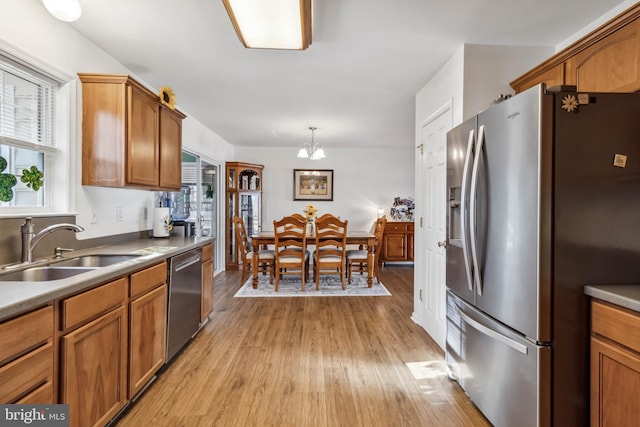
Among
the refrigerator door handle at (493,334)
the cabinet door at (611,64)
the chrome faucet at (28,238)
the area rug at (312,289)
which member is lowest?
the area rug at (312,289)

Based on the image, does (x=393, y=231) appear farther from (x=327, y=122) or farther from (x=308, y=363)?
(x=308, y=363)

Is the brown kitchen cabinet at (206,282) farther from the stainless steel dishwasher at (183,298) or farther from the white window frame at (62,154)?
the white window frame at (62,154)

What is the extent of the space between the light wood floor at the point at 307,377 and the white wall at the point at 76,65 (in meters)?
1.25

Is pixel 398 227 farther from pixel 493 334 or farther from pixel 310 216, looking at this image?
pixel 493 334

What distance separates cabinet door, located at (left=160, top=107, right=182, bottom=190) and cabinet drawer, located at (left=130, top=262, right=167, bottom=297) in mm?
941

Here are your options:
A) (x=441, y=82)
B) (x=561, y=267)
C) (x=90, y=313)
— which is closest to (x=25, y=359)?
(x=90, y=313)

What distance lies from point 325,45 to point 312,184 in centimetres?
422

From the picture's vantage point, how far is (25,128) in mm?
1905

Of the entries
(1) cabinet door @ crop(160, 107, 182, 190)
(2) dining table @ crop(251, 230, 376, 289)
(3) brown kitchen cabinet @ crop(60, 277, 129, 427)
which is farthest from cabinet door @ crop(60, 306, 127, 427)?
(2) dining table @ crop(251, 230, 376, 289)

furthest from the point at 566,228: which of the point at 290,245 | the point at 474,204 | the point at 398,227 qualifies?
the point at 398,227

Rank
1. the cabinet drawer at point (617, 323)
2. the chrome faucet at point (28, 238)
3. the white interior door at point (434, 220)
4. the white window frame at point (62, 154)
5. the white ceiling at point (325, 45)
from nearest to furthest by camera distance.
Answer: the cabinet drawer at point (617, 323), the chrome faucet at point (28, 238), the white ceiling at point (325, 45), the white window frame at point (62, 154), the white interior door at point (434, 220)

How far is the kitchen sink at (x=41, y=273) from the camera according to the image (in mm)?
1584

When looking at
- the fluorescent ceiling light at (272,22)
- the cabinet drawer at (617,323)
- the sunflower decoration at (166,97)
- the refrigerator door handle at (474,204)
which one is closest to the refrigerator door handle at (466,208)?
the refrigerator door handle at (474,204)

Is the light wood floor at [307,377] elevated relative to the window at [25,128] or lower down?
lower down
